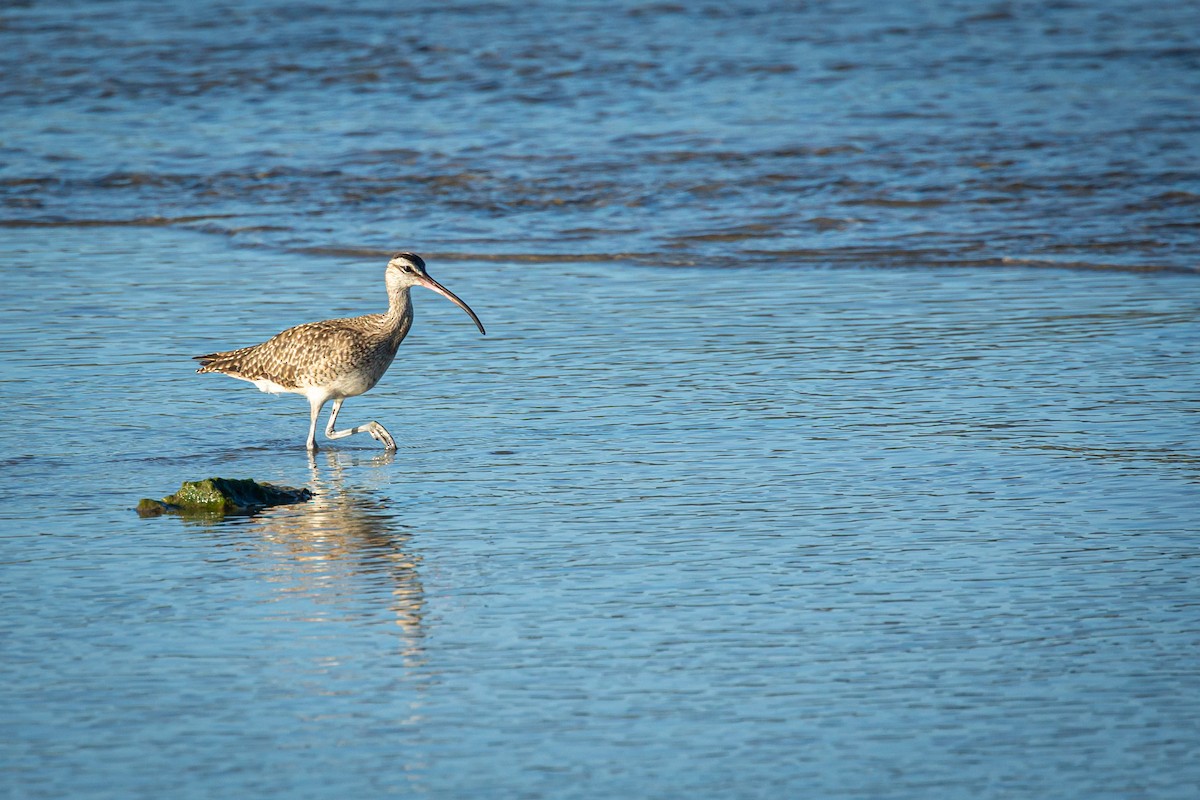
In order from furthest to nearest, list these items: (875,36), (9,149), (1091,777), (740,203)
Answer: (875,36), (9,149), (740,203), (1091,777)

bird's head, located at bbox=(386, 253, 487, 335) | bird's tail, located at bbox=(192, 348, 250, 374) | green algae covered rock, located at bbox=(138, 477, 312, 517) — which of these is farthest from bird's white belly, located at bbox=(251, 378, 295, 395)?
green algae covered rock, located at bbox=(138, 477, 312, 517)

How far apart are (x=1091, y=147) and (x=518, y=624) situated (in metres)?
12.9

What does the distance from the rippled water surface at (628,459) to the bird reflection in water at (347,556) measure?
0.02 m

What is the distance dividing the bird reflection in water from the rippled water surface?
0.02m

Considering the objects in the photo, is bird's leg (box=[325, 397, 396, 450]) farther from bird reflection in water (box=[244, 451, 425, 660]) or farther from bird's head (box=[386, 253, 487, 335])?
bird's head (box=[386, 253, 487, 335])

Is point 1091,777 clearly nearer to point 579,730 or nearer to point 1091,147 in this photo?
point 579,730

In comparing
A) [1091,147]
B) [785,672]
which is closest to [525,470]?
[785,672]

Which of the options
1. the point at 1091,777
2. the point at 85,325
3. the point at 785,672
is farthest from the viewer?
the point at 85,325

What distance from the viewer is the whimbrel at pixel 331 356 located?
9.09m

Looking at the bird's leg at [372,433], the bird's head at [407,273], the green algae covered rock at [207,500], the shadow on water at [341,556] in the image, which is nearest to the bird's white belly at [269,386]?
the bird's leg at [372,433]

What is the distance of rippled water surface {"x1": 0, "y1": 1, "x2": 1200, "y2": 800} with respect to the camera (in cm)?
501

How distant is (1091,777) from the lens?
467 cm

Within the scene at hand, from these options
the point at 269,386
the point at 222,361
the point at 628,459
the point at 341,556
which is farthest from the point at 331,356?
the point at 341,556

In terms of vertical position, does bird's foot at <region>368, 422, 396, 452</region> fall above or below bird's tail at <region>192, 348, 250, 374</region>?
below
